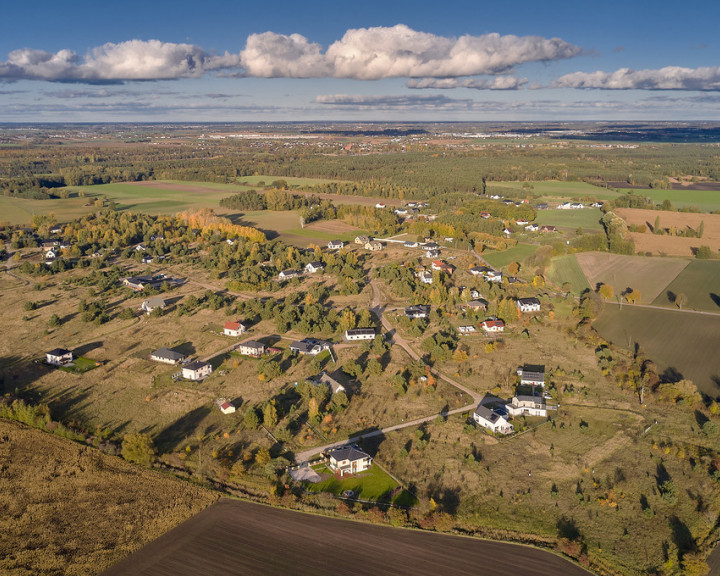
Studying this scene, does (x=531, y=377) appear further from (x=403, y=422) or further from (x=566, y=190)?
(x=566, y=190)

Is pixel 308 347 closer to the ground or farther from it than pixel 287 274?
closer to the ground

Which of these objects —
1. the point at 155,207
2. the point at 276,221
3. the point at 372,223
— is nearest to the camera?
the point at 372,223

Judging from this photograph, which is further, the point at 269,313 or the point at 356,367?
the point at 269,313

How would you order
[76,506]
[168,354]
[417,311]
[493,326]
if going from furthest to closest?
[417,311], [493,326], [168,354], [76,506]

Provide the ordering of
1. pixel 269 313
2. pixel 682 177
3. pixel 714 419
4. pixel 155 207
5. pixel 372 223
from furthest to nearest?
pixel 682 177 → pixel 155 207 → pixel 372 223 → pixel 269 313 → pixel 714 419

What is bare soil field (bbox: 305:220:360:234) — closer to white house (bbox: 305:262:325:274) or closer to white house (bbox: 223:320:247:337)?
white house (bbox: 305:262:325:274)

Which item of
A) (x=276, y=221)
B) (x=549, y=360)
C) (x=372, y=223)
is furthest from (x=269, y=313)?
(x=276, y=221)

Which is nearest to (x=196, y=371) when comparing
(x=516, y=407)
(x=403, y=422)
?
(x=403, y=422)

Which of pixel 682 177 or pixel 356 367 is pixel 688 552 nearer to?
pixel 356 367
